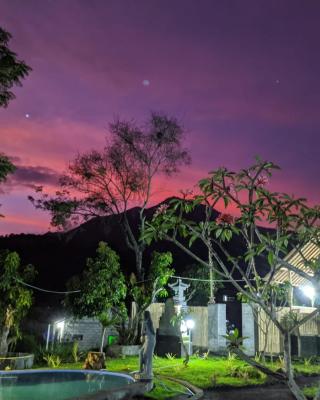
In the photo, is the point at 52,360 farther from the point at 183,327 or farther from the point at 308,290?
the point at 308,290

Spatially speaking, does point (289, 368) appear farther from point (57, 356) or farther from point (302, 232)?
point (57, 356)

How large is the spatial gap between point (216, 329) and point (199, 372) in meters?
5.22

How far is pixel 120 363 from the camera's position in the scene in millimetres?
15547

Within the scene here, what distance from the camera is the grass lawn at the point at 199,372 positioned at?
34.1 feet

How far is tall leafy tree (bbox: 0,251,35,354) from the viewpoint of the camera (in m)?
14.2

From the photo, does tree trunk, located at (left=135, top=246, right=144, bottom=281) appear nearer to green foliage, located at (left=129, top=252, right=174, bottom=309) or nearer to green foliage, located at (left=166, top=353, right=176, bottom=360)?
green foliage, located at (left=129, top=252, right=174, bottom=309)

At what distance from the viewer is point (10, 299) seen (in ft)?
47.1

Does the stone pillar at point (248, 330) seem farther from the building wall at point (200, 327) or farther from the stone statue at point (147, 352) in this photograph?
the stone statue at point (147, 352)

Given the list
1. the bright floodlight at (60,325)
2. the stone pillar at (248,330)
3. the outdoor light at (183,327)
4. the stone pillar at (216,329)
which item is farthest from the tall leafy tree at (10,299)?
the stone pillar at (248,330)

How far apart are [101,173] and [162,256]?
682 centimetres

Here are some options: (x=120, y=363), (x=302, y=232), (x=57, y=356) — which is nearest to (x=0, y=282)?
(x=57, y=356)

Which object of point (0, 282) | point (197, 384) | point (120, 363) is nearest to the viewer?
point (197, 384)

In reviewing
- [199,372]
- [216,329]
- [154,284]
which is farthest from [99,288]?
[199,372]

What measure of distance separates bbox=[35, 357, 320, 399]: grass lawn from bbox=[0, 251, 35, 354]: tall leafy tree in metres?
2.35
